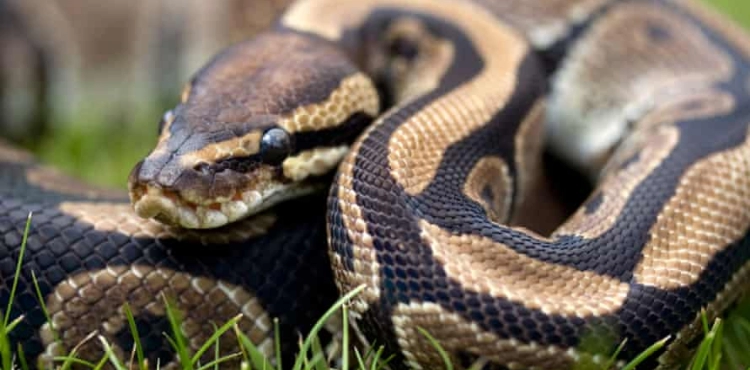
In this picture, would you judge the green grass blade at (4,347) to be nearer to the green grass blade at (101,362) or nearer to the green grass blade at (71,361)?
the green grass blade at (71,361)

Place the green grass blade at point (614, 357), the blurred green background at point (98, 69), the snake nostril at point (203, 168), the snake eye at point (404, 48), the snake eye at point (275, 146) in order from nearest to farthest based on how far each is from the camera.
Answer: the green grass blade at point (614, 357) → the snake nostril at point (203, 168) → the snake eye at point (275, 146) → the snake eye at point (404, 48) → the blurred green background at point (98, 69)

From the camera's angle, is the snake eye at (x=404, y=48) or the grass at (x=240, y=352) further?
the snake eye at (x=404, y=48)

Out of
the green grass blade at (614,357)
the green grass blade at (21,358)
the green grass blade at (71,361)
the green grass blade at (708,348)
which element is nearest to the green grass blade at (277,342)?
the green grass blade at (71,361)

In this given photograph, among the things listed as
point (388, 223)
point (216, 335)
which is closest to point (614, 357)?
point (388, 223)

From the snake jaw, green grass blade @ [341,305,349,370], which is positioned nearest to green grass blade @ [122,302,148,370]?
the snake jaw

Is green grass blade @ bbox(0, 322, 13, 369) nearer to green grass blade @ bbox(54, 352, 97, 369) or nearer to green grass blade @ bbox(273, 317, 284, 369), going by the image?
green grass blade @ bbox(54, 352, 97, 369)

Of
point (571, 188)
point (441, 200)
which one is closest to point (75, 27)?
point (571, 188)

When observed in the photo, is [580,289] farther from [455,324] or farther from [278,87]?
[278,87]
